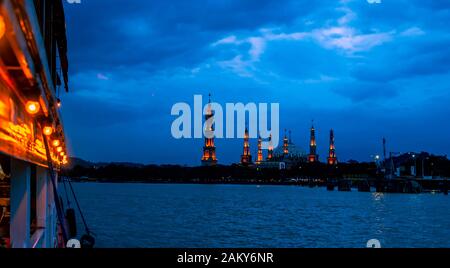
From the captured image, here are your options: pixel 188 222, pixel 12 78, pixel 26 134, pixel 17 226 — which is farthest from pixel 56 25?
pixel 188 222

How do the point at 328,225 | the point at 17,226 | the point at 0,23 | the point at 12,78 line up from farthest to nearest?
the point at 328,225
the point at 17,226
the point at 12,78
the point at 0,23

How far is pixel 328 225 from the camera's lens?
65.1 meters

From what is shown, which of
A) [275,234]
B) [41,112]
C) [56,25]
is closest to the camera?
[41,112]

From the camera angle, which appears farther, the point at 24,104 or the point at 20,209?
the point at 20,209

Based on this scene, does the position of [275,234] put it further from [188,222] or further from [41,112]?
[41,112]

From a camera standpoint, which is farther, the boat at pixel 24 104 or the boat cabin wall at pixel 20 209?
the boat cabin wall at pixel 20 209

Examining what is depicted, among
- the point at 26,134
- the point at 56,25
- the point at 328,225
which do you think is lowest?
the point at 328,225

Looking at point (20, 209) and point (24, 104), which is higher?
point (24, 104)

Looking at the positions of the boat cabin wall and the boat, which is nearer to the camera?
the boat
